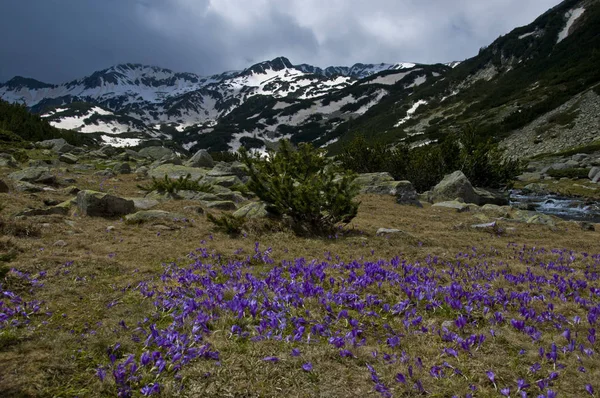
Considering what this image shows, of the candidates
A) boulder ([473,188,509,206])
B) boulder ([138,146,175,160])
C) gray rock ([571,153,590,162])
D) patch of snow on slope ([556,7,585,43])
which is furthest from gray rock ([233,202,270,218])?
patch of snow on slope ([556,7,585,43])

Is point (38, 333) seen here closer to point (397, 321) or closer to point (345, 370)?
point (345, 370)

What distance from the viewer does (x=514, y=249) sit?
30.9 ft

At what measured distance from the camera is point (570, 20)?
144 meters

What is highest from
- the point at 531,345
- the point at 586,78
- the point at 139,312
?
the point at 586,78

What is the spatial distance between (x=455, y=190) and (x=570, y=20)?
578 feet

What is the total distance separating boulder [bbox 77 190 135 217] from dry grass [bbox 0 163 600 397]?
57 cm

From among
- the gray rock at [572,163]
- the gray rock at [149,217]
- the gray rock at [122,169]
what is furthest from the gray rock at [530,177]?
the gray rock at [149,217]

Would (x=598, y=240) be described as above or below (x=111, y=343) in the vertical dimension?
below

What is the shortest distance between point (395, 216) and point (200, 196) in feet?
29.1

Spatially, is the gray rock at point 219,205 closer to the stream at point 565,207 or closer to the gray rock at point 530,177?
the stream at point 565,207

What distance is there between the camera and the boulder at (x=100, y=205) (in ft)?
36.2

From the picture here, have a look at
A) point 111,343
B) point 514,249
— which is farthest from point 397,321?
point 514,249

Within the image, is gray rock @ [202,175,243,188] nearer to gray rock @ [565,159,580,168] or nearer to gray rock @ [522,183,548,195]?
gray rock @ [522,183,548,195]

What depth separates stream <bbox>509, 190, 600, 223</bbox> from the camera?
Result: 2148cm
